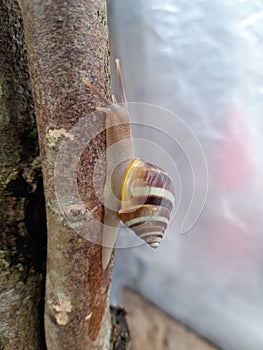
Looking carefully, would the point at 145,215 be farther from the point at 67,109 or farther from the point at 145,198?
the point at 67,109

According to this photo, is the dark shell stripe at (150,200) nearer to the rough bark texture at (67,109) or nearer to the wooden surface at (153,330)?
the rough bark texture at (67,109)

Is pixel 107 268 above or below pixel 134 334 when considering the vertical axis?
above

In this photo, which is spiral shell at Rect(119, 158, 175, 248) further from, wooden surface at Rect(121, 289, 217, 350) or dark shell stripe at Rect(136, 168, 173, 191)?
wooden surface at Rect(121, 289, 217, 350)

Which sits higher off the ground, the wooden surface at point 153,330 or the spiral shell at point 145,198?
the spiral shell at point 145,198

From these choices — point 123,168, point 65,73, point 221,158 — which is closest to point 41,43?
point 65,73

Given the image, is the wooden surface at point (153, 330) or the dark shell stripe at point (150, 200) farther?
the wooden surface at point (153, 330)

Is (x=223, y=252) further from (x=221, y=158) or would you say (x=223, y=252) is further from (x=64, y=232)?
(x=64, y=232)

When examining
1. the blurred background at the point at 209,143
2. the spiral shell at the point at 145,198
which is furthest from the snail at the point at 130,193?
the blurred background at the point at 209,143
